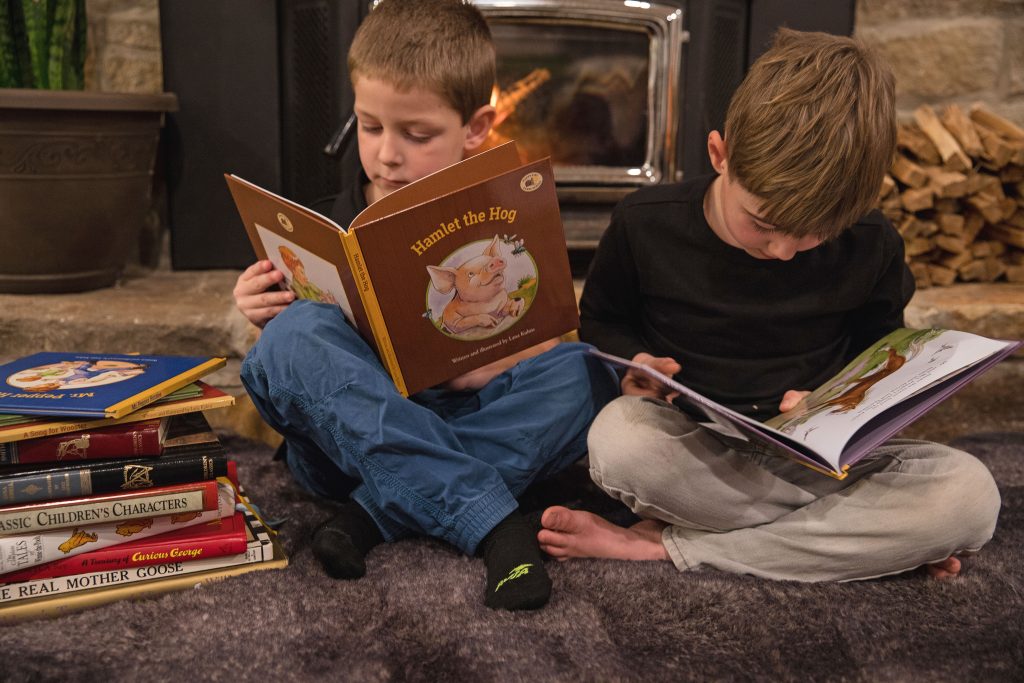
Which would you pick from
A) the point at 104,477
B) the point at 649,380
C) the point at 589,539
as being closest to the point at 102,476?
the point at 104,477

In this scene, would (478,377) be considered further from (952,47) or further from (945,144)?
(952,47)

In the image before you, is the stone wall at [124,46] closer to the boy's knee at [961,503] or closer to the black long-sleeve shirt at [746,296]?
the black long-sleeve shirt at [746,296]

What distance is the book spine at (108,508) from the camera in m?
0.95

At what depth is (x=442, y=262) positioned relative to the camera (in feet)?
3.35

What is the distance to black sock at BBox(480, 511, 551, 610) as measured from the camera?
0.96m

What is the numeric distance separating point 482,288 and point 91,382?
421mm

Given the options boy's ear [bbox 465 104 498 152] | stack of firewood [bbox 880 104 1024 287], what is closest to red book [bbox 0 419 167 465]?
boy's ear [bbox 465 104 498 152]

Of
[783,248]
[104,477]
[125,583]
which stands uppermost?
[783,248]

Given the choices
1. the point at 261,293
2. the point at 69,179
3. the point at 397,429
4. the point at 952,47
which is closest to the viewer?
the point at 397,429

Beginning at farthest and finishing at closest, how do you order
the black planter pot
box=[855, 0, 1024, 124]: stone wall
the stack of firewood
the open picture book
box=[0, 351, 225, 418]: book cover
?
box=[855, 0, 1024, 124]: stone wall, the stack of firewood, the black planter pot, box=[0, 351, 225, 418]: book cover, the open picture book

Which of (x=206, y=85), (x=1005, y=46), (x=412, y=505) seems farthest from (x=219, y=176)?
(x=1005, y=46)

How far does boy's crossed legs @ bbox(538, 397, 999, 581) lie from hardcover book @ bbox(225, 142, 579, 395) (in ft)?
0.52

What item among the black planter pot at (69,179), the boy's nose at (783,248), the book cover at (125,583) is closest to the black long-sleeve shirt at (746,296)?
the boy's nose at (783,248)

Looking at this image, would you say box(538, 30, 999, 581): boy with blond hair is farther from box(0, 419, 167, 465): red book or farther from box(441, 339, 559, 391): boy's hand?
box(0, 419, 167, 465): red book
